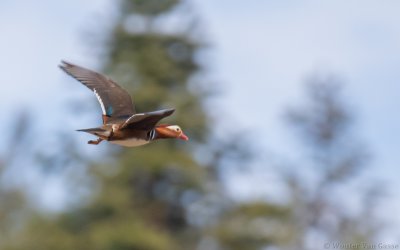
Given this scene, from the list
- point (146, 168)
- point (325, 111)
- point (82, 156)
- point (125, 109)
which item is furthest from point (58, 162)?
point (125, 109)

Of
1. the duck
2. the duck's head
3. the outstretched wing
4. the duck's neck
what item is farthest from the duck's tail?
the duck's head

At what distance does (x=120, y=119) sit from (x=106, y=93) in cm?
79

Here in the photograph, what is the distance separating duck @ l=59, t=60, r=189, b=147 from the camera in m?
12.1

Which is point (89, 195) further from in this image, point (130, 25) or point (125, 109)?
point (125, 109)

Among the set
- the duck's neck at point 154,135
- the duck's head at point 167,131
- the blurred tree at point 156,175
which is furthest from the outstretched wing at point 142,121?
the blurred tree at point 156,175

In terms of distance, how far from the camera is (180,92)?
31.0 m

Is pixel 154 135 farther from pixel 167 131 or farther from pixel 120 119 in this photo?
pixel 120 119

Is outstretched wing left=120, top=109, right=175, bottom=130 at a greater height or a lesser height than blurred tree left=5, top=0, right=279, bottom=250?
lesser

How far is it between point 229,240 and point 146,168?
249cm

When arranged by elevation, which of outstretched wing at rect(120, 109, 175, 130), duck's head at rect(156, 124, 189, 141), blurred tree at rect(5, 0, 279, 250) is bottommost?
outstretched wing at rect(120, 109, 175, 130)

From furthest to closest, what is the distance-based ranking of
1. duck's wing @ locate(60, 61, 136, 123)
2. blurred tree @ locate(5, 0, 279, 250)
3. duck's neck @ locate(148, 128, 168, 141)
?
blurred tree @ locate(5, 0, 279, 250) → duck's wing @ locate(60, 61, 136, 123) → duck's neck @ locate(148, 128, 168, 141)

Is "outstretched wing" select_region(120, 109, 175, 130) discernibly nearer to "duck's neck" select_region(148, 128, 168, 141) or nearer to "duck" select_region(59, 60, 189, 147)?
"duck" select_region(59, 60, 189, 147)

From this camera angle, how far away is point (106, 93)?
13.6 meters

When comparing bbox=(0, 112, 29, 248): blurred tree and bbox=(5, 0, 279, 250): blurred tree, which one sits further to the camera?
bbox=(0, 112, 29, 248): blurred tree
